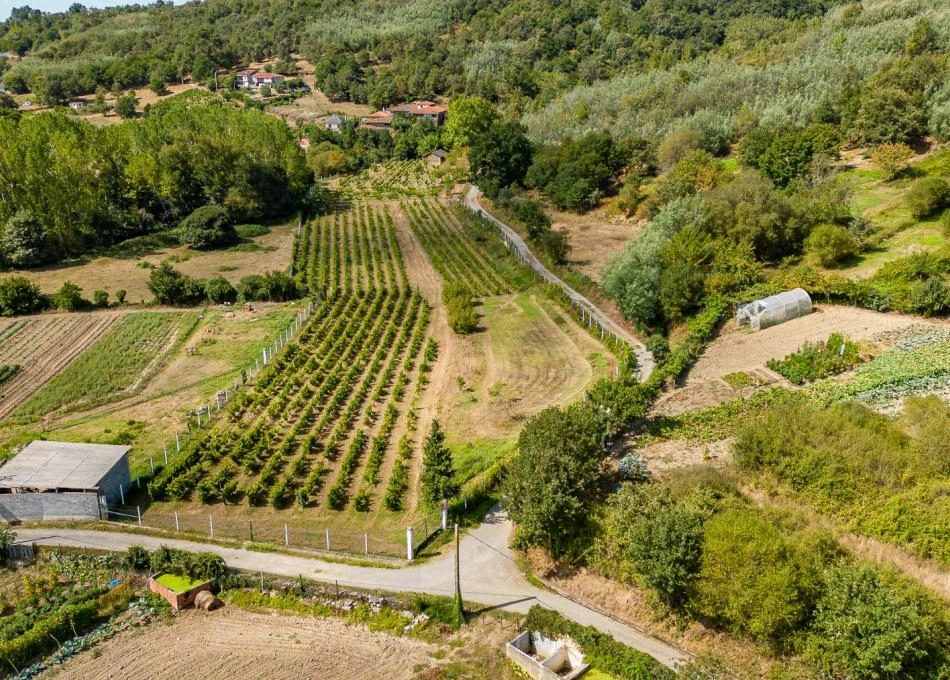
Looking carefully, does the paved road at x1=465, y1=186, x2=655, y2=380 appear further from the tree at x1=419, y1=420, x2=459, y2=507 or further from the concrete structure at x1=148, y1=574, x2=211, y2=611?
the concrete structure at x1=148, y1=574, x2=211, y2=611

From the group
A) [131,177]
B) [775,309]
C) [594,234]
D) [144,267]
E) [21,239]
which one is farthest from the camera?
[131,177]

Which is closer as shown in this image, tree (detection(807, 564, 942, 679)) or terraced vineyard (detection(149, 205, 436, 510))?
tree (detection(807, 564, 942, 679))

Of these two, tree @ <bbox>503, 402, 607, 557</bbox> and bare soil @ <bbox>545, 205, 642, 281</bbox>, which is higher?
bare soil @ <bbox>545, 205, 642, 281</bbox>

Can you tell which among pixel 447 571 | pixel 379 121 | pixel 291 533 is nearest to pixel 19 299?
pixel 291 533

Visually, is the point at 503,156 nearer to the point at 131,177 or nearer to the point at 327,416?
the point at 131,177

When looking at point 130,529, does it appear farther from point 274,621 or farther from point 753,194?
point 753,194

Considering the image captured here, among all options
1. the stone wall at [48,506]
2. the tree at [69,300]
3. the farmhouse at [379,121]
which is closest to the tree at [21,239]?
the tree at [69,300]

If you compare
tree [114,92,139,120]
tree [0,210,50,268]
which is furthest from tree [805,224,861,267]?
tree [114,92,139,120]
